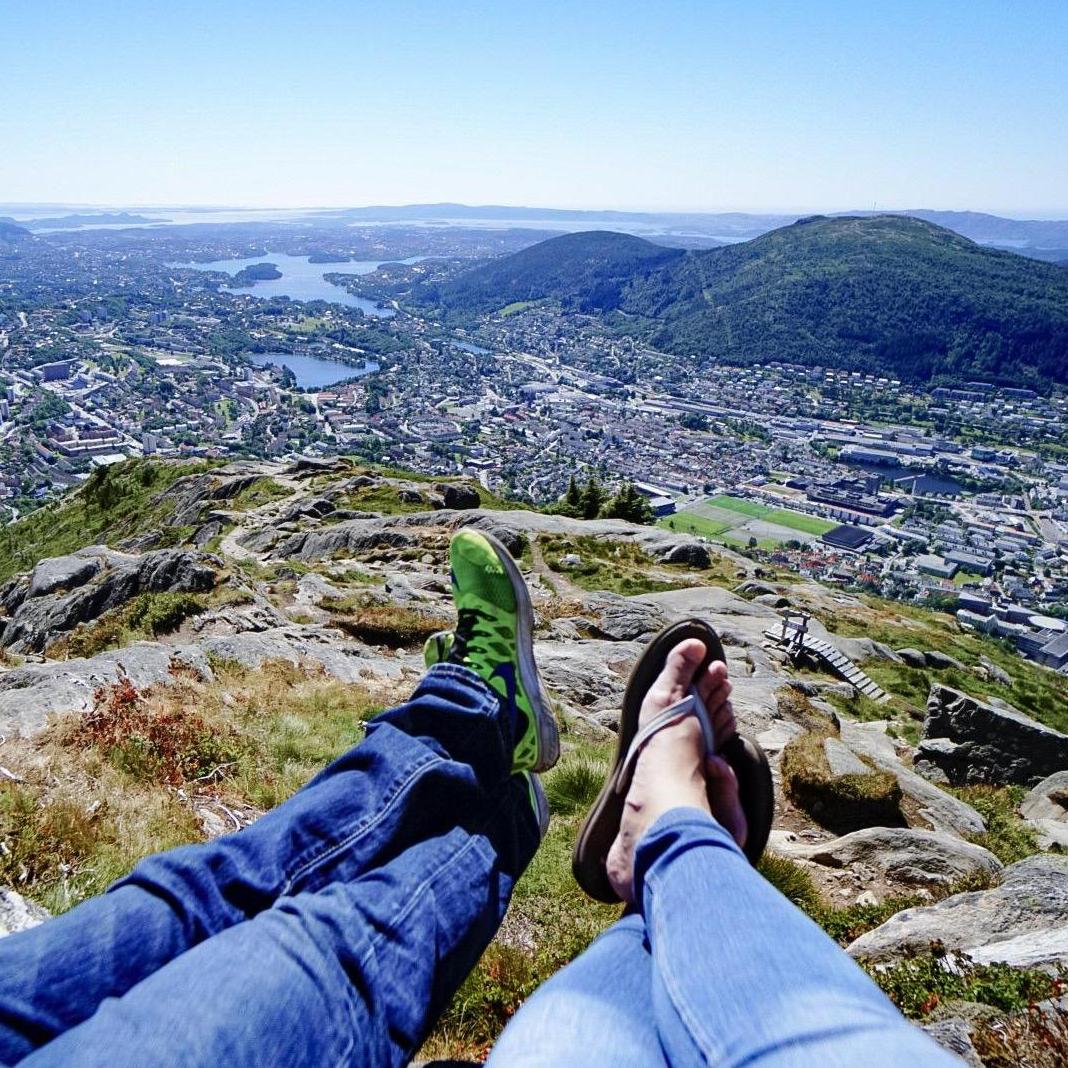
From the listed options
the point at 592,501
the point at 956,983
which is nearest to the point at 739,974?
the point at 956,983

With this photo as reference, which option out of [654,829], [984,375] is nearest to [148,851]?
[654,829]

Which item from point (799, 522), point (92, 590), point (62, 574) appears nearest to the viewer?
point (92, 590)

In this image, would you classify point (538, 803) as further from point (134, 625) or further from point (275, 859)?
point (134, 625)

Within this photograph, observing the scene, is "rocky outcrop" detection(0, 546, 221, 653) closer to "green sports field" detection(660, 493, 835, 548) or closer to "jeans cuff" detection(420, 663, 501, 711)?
"jeans cuff" detection(420, 663, 501, 711)

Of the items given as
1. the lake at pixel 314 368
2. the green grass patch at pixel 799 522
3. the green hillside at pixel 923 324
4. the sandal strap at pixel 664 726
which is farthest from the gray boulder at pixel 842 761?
the green hillside at pixel 923 324

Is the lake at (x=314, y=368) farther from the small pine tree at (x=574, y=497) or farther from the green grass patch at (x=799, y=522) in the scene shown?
the small pine tree at (x=574, y=497)

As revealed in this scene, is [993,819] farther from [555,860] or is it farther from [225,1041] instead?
[225,1041]

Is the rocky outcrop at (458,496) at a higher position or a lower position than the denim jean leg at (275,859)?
lower
